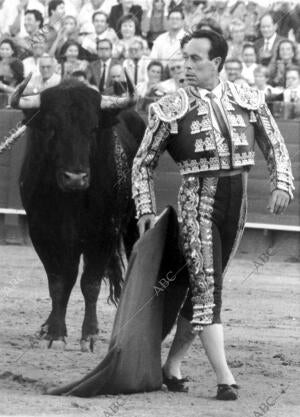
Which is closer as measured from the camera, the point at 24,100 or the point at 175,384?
the point at 175,384

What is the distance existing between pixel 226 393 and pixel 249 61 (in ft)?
21.4

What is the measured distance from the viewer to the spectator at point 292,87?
10.5 m

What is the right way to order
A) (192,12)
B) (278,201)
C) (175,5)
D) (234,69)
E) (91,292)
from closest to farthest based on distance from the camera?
(278,201) → (91,292) → (234,69) → (192,12) → (175,5)

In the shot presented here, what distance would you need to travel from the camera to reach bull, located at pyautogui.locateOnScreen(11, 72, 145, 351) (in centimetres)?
647

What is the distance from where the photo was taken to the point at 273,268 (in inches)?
410

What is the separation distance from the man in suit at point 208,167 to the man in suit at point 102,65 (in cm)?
585

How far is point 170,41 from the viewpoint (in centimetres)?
1131

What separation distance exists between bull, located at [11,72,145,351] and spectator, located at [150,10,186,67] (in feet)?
13.9

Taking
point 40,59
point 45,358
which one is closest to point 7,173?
point 40,59

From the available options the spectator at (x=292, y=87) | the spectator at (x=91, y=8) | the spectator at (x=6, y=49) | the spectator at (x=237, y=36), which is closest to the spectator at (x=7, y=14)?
the spectator at (x=91, y=8)

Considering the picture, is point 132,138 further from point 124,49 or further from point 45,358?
point 124,49

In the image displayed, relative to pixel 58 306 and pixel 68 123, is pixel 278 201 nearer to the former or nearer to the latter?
pixel 68 123

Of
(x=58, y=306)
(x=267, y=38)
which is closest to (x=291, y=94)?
(x=267, y=38)

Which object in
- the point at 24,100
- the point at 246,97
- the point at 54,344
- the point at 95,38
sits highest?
the point at 246,97
